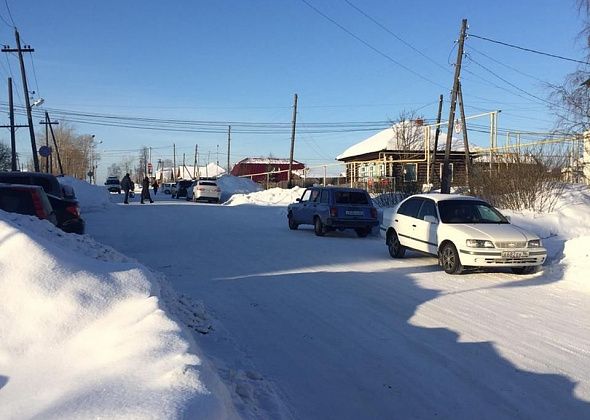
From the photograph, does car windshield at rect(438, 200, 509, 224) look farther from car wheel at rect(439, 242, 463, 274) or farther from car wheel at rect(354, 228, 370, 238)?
car wheel at rect(354, 228, 370, 238)

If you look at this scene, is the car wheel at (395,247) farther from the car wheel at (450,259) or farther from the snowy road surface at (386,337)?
the car wheel at (450,259)

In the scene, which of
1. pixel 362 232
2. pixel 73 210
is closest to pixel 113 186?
pixel 362 232

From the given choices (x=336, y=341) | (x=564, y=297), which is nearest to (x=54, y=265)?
(x=336, y=341)

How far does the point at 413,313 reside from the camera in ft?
25.2

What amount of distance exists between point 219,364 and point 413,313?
11.3 ft

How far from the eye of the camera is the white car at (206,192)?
139ft

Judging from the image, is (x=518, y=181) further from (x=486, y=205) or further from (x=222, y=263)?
(x=222, y=263)

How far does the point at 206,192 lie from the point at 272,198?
18.9 ft

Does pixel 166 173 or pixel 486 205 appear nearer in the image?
pixel 486 205

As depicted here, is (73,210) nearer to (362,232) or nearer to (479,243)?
(479,243)

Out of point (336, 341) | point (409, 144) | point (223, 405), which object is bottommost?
point (336, 341)

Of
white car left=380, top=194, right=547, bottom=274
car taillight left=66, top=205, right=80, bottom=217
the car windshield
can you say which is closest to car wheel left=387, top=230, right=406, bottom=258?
white car left=380, top=194, right=547, bottom=274

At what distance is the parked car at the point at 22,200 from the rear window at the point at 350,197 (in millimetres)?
10005

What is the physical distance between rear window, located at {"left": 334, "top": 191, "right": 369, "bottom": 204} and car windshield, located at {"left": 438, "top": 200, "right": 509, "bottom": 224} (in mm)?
6120
